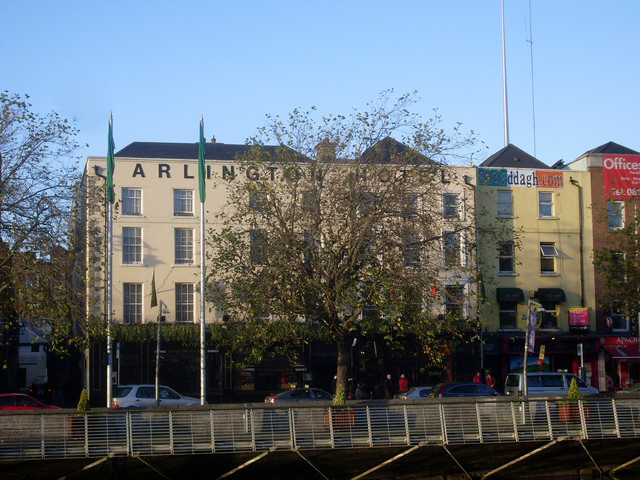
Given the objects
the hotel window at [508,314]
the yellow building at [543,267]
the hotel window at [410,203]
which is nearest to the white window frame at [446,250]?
the hotel window at [410,203]

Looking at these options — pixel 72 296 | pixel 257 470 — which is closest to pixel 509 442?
pixel 257 470

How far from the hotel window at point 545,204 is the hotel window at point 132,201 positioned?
68.7 ft

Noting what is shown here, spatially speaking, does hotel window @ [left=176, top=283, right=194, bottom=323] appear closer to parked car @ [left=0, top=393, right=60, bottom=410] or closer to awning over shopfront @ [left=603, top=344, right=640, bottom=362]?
parked car @ [left=0, top=393, right=60, bottom=410]

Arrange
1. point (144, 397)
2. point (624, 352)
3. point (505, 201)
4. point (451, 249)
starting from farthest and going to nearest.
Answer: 1. point (505, 201)
2. point (624, 352)
3. point (144, 397)
4. point (451, 249)

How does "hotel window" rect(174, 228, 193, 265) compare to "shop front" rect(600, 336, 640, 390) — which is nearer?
"hotel window" rect(174, 228, 193, 265)

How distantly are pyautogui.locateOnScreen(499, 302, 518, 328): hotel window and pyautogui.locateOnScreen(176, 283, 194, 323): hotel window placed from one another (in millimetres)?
16019

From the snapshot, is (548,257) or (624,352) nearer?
(624,352)

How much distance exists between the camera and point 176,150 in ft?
158

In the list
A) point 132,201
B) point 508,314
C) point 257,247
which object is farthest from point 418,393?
point 132,201

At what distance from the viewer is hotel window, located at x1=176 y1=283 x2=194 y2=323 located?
142 ft

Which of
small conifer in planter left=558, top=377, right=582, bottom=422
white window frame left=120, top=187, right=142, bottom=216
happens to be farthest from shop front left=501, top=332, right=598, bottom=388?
small conifer in planter left=558, top=377, right=582, bottom=422

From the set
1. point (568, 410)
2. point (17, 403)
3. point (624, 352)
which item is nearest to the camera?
point (568, 410)

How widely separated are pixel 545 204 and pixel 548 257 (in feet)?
9.33

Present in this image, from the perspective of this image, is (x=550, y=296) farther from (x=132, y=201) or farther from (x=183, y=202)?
(x=132, y=201)
